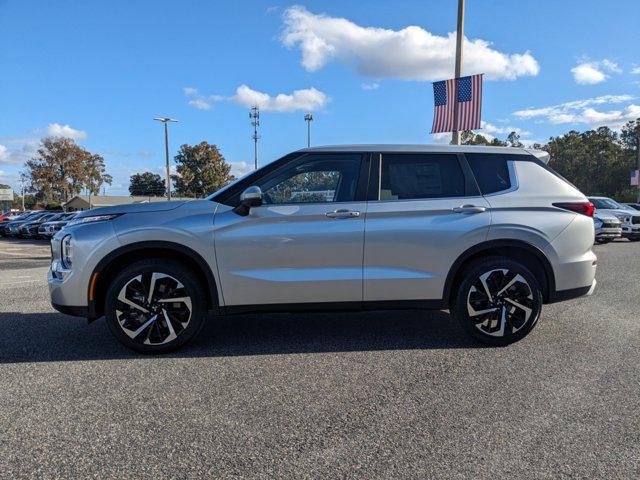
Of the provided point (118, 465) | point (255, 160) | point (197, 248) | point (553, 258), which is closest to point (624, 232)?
point (553, 258)

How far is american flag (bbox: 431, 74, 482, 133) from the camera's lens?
11330 mm

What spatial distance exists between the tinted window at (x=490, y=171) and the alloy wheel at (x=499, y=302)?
0.76 meters

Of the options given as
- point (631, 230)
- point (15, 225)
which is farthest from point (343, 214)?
point (15, 225)

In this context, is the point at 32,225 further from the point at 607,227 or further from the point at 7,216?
the point at 607,227

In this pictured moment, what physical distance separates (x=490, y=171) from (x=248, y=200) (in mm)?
2246

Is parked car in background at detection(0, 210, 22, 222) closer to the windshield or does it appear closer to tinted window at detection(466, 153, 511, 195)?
the windshield

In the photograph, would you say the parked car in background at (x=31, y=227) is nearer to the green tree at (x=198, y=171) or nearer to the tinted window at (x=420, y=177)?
the tinted window at (x=420, y=177)

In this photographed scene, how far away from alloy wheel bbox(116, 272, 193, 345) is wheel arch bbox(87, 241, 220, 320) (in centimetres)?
20

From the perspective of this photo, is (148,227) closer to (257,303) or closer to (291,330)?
(257,303)

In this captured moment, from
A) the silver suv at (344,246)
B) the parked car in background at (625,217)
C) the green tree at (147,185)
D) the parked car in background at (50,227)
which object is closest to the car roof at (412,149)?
the silver suv at (344,246)

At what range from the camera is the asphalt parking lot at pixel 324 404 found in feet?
7.50

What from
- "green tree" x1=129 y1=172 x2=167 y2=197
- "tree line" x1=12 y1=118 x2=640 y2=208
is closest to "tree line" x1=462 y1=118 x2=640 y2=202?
"tree line" x1=12 y1=118 x2=640 y2=208

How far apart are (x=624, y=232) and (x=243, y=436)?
19.5 meters

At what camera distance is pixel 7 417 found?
2.80 metres
